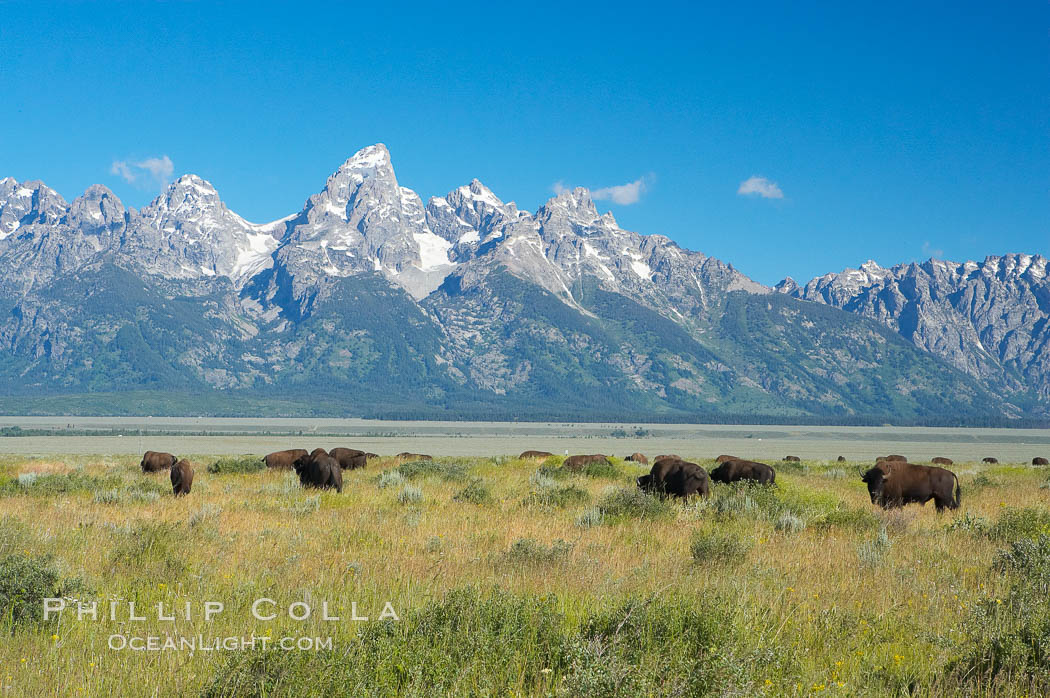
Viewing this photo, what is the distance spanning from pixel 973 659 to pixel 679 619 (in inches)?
87.8

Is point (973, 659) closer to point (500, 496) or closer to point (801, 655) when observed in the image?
point (801, 655)

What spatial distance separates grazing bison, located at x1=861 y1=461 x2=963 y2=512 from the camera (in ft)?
50.7

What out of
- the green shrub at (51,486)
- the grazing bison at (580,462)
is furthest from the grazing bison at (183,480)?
the grazing bison at (580,462)

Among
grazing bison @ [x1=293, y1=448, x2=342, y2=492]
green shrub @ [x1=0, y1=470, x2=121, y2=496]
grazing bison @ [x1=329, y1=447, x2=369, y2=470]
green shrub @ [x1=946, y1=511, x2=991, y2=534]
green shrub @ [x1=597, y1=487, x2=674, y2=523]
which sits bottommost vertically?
grazing bison @ [x1=329, y1=447, x2=369, y2=470]

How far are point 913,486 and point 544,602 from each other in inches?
533

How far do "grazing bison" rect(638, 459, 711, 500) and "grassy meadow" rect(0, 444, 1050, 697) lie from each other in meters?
3.68

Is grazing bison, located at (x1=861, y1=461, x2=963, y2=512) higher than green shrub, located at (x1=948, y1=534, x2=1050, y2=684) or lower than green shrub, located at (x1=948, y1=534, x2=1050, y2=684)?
lower

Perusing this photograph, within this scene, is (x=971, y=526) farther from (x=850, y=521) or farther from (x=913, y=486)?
(x=913, y=486)

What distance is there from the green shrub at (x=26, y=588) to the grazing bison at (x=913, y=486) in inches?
612

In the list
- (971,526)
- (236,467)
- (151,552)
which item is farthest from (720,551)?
(236,467)

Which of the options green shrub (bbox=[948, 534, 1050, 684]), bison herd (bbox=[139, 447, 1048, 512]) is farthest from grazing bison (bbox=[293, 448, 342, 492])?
green shrub (bbox=[948, 534, 1050, 684])

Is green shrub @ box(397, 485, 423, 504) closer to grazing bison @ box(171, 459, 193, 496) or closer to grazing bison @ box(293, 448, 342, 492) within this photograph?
grazing bison @ box(293, 448, 342, 492)

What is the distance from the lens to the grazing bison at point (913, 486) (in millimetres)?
15445

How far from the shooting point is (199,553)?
8.65 m
